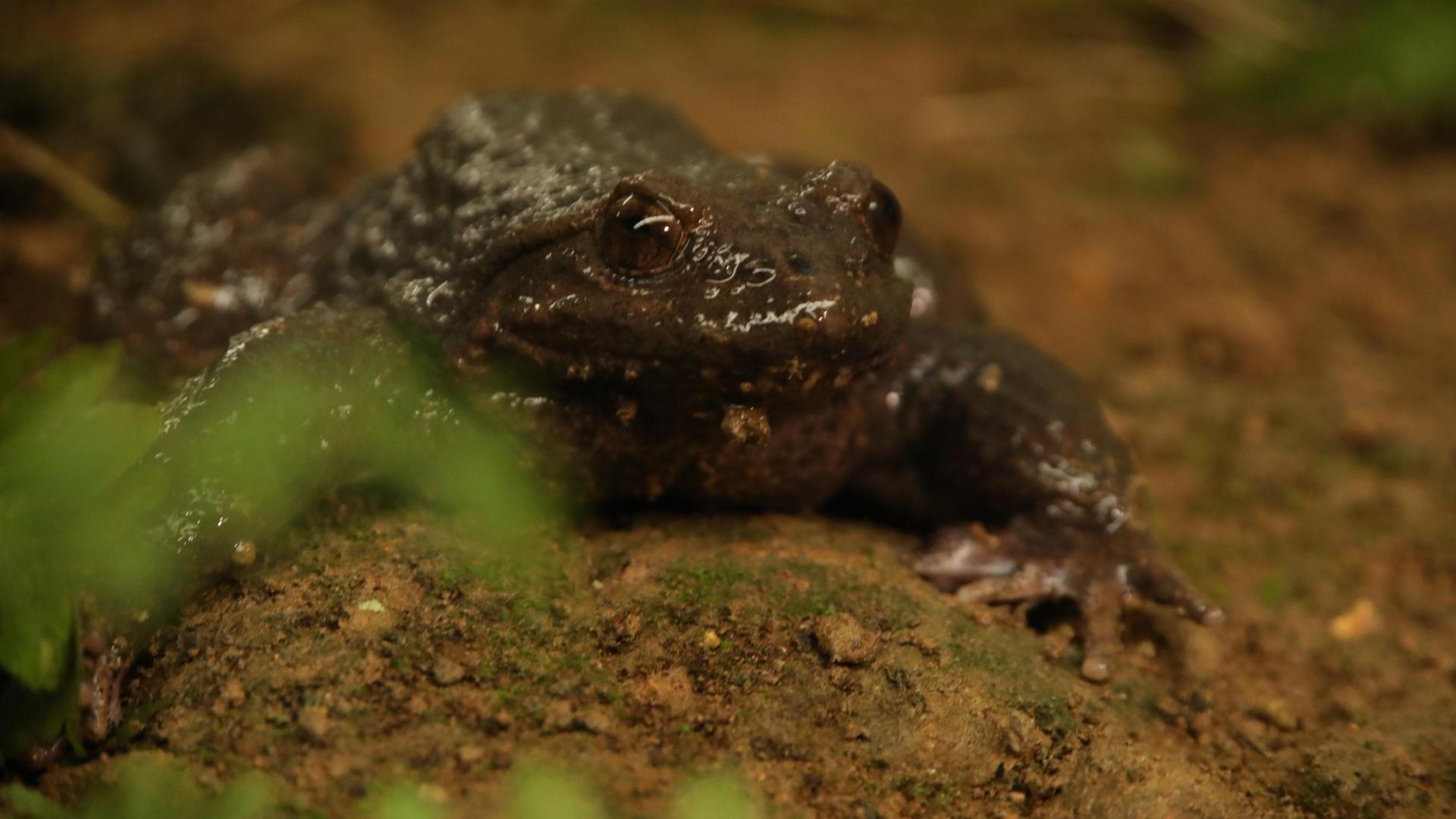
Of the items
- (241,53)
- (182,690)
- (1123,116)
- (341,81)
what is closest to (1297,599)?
(182,690)

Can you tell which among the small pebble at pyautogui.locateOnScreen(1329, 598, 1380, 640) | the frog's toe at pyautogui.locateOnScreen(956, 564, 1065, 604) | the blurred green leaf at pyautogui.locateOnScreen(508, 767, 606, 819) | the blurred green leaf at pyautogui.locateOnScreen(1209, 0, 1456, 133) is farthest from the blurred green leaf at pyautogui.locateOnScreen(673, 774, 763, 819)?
the blurred green leaf at pyautogui.locateOnScreen(1209, 0, 1456, 133)

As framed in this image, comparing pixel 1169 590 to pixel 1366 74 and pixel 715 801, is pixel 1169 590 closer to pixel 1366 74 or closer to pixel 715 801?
pixel 715 801

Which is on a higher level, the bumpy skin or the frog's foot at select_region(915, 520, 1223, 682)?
the bumpy skin

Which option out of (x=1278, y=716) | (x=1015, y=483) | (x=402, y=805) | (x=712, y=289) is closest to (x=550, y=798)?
(x=402, y=805)

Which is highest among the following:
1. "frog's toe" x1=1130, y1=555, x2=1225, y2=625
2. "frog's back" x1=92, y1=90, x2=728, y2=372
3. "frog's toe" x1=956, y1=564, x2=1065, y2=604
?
"frog's back" x1=92, y1=90, x2=728, y2=372

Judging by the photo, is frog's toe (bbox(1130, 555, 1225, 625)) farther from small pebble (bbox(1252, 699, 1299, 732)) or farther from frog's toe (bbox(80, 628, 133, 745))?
frog's toe (bbox(80, 628, 133, 745))

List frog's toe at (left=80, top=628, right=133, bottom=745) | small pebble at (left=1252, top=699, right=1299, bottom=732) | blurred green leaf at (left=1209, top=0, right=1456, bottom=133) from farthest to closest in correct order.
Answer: blurred green leaf at (left=1209, top=0, right=1456, bottom=133) < small pebble at (left=1252, top=699, right=1299, bottom=732) < frog's toe at (left=80, top=628, right=133, bottom=745)

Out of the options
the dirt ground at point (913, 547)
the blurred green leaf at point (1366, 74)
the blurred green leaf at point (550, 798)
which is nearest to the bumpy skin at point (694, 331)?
the dirt ground at point (913, 547)

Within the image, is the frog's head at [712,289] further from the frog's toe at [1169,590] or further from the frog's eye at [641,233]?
the frog's toe at [1169,590]

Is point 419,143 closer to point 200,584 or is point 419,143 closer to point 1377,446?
→ point 200,584
